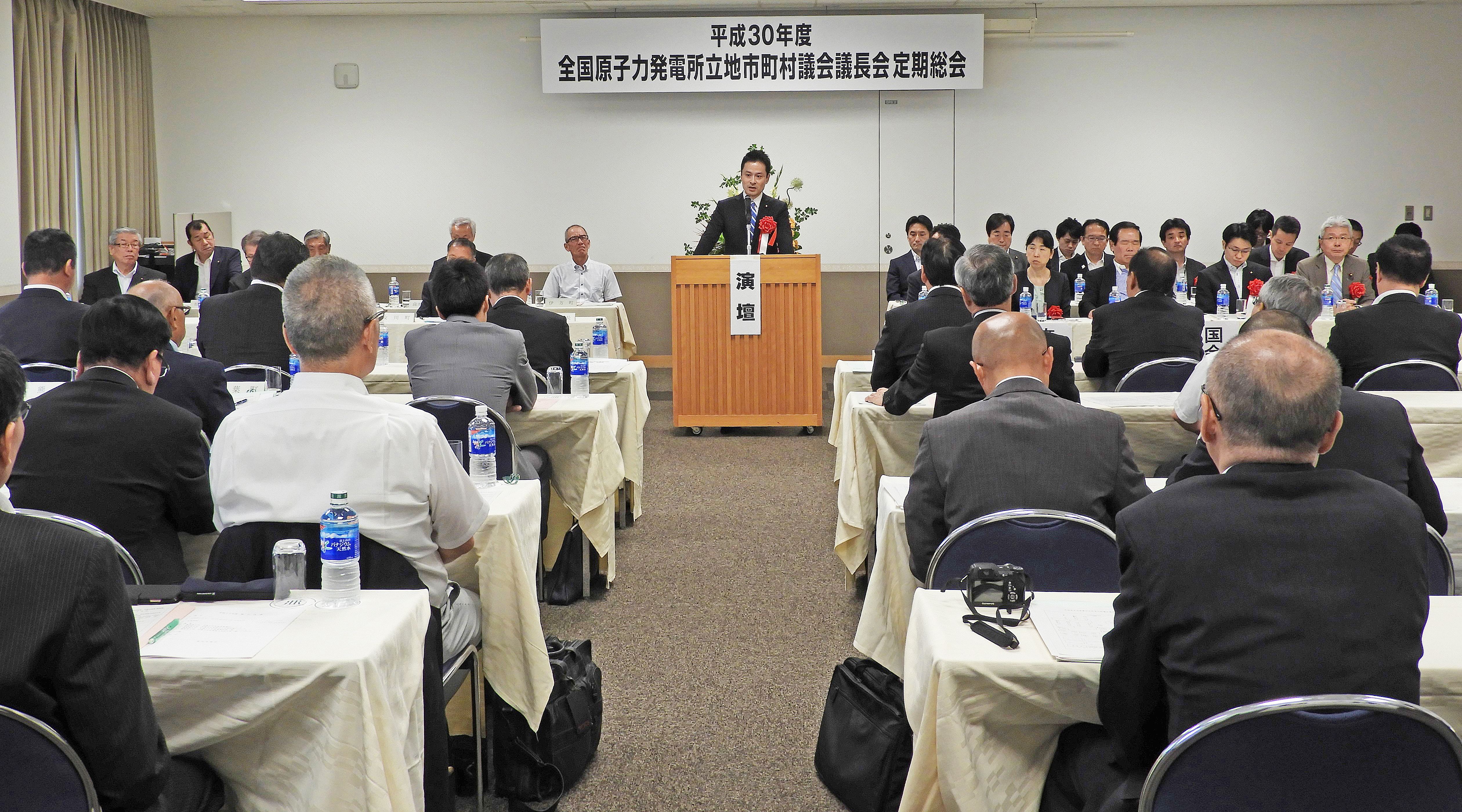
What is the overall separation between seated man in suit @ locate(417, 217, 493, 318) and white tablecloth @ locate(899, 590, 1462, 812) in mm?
4755

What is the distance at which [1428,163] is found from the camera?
35.7 ft

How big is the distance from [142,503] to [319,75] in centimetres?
930

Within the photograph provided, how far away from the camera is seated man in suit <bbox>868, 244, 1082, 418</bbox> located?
4.16m

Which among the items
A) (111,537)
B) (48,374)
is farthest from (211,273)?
(111,537)

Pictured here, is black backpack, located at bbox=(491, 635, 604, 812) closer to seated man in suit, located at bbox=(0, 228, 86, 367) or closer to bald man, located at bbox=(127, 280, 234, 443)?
bald man, located at bbox=(127, 280, 234, 443)

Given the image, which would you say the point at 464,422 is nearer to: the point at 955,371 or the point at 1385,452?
the point at 955,371

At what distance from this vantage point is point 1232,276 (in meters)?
8.50

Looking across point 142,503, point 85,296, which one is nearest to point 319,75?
point 85,296

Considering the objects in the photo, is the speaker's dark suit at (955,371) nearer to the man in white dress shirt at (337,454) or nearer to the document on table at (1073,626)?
the document on table at (1073,626)

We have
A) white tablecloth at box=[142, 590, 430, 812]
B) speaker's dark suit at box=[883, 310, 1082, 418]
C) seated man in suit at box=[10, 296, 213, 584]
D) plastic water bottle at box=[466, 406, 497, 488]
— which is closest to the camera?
white tablecloth at box=[142, 590, 430, 812]

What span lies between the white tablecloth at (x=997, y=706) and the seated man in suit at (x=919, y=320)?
294 centimetres

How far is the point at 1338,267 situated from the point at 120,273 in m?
8.58

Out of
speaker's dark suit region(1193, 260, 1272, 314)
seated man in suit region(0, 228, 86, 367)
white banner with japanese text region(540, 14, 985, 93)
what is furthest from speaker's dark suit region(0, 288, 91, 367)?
speaker's dark suit region(1193, 260, 1272, 314)

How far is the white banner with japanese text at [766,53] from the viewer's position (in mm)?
10469
